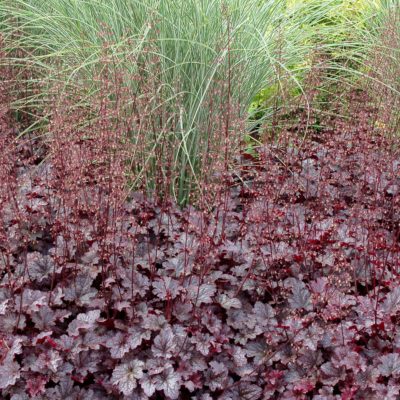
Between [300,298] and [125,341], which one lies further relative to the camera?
[300,298]

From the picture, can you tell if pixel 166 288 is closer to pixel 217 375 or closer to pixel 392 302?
pixel 217 375

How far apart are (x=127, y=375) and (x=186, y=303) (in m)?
0.40

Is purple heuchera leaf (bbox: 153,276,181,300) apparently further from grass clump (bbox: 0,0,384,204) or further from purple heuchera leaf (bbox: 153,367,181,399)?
grass clump (bbox: 0,0,384,204)

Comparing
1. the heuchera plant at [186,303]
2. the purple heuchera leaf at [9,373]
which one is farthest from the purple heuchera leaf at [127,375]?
the purple heuchera leaf at [9,373]

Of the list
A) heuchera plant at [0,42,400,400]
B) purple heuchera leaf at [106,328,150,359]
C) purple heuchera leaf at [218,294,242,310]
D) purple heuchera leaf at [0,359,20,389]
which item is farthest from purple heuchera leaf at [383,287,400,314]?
purple heuchera leaf at [0,359,20,389]

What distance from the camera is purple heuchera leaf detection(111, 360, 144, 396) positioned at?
226 centimetres

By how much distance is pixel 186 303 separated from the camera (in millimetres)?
2572

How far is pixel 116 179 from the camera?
2693 millimetres

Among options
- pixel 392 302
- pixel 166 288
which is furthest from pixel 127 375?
pixel 392 302

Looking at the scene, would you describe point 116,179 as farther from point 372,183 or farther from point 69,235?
point 372,183

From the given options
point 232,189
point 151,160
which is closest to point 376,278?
point 232,189

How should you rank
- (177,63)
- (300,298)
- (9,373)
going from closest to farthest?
(9,373), (300,298), (177,63)

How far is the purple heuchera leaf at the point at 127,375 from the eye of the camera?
7.41 ft

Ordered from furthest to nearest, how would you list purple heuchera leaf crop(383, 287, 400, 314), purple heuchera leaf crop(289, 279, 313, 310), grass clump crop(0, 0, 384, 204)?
grass clump crop(0, 0, 384, 204)
purple heuchera leaf crop(289, 279, 313, 310)
purple heuchera leaf crop(383, 287, 400, 314)
